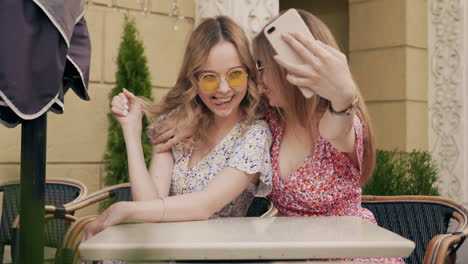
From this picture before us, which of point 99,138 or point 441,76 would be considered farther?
point 441,76

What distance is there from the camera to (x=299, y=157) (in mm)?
Answer: 2135

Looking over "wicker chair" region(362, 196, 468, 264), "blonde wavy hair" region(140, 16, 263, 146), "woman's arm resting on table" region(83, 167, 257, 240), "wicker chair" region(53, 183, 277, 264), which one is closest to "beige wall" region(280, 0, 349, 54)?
"wicker chair" region(53, 183, 277, 264)

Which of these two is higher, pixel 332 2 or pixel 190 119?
pixel 332 2

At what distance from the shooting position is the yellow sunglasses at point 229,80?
6.91ft

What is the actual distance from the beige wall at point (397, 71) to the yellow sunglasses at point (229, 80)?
4.55m

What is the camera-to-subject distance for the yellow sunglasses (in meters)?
2.11

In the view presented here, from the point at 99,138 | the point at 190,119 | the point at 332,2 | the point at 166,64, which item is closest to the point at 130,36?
the point at 166,64

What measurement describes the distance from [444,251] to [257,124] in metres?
0.71

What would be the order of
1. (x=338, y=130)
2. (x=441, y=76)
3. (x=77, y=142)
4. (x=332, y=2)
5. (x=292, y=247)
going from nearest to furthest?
1. (x=292, y=247)
2. (x=338, y=130)
3. (x=77, y=142)
4. (x=441, y=76)
5. (x=332, y=2)

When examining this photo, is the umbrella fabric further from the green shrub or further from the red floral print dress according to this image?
the green shrub

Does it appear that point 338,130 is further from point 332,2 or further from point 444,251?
point 332,2

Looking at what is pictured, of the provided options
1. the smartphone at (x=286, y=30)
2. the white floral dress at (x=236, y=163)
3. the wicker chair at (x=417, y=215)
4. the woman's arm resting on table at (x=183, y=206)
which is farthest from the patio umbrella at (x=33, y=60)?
the wicker chair at (x=417, y=215)

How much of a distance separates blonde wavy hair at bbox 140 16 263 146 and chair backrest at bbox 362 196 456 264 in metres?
0.71

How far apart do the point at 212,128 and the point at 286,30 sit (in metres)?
0.74
